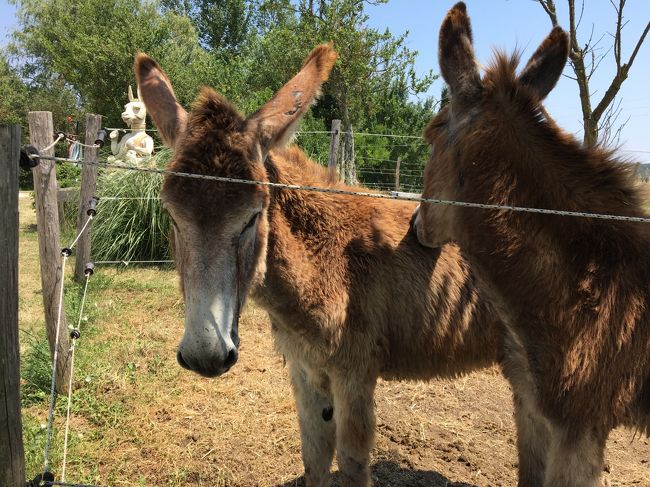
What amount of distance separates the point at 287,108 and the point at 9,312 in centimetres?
145

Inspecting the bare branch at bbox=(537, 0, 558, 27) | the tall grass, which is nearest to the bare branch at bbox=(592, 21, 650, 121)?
the bare branch at bbox=(537, 0, 558, 27)

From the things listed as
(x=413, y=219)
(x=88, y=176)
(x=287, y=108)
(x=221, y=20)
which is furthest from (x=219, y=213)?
(x=221, y=20)

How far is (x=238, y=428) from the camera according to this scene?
3924mm

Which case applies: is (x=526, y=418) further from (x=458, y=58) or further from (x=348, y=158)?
(x=348, y=158)

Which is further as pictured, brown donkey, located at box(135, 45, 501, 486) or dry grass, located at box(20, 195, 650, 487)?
dry grass, located at box(20, 195, 650, 487)

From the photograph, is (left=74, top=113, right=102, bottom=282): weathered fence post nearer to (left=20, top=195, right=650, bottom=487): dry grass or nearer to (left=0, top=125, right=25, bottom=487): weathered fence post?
(left=20, top=195, right=650, bottom=487): dry grass

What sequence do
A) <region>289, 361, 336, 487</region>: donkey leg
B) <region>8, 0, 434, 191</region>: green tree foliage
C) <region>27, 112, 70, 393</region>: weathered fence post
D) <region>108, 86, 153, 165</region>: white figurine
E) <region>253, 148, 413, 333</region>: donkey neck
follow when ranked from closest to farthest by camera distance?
<region>253, 148, 413, 333</region>: donkey neck, <region>289, 361, 336, 487</region>: donkey leg, <region>27, 112, 70, 393</region>: weathered fence post, <region>108, 86, 153, 165</region>: white figurine, <region>8, 0, 434, 191</region>: green tree foliage

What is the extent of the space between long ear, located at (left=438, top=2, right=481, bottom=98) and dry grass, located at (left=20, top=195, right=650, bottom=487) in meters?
2.70

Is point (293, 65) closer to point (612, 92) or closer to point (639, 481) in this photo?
point (612, 92)

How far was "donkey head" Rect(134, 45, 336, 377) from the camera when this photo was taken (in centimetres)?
188

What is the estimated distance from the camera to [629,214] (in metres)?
2.00

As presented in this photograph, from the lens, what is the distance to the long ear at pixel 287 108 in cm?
227

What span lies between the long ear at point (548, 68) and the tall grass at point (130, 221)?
707cm

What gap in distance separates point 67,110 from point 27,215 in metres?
16.0
